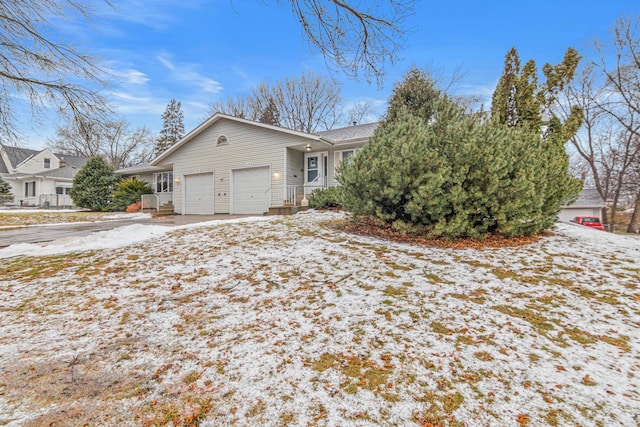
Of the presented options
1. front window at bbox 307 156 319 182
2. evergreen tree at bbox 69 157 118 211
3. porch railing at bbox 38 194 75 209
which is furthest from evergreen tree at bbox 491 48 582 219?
porch railing at bbox 38 194 75 209

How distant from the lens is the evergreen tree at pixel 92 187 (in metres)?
17.6

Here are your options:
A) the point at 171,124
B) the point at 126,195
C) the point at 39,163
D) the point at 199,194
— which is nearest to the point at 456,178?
the point at 199,194

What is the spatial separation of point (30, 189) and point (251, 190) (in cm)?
2664

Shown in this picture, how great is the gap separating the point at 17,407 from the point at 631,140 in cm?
2901

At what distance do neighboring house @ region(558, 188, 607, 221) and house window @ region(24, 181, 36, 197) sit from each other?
4591 centimetres

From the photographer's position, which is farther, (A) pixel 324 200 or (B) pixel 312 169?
(B) pixel 312 169

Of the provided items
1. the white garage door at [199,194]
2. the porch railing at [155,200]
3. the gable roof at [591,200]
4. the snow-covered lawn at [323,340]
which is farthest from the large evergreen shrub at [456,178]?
the gable roof at [591,200]

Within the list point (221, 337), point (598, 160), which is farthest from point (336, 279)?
point (598, 160)

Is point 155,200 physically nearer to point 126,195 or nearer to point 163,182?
point 126,195

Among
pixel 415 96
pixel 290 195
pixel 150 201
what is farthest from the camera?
pixel 150 201

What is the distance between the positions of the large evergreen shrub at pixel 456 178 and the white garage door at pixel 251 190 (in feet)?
25.4

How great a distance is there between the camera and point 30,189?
26.1 meters

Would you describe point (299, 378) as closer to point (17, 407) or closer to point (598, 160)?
point (17, 407)

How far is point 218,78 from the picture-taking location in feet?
53.3
